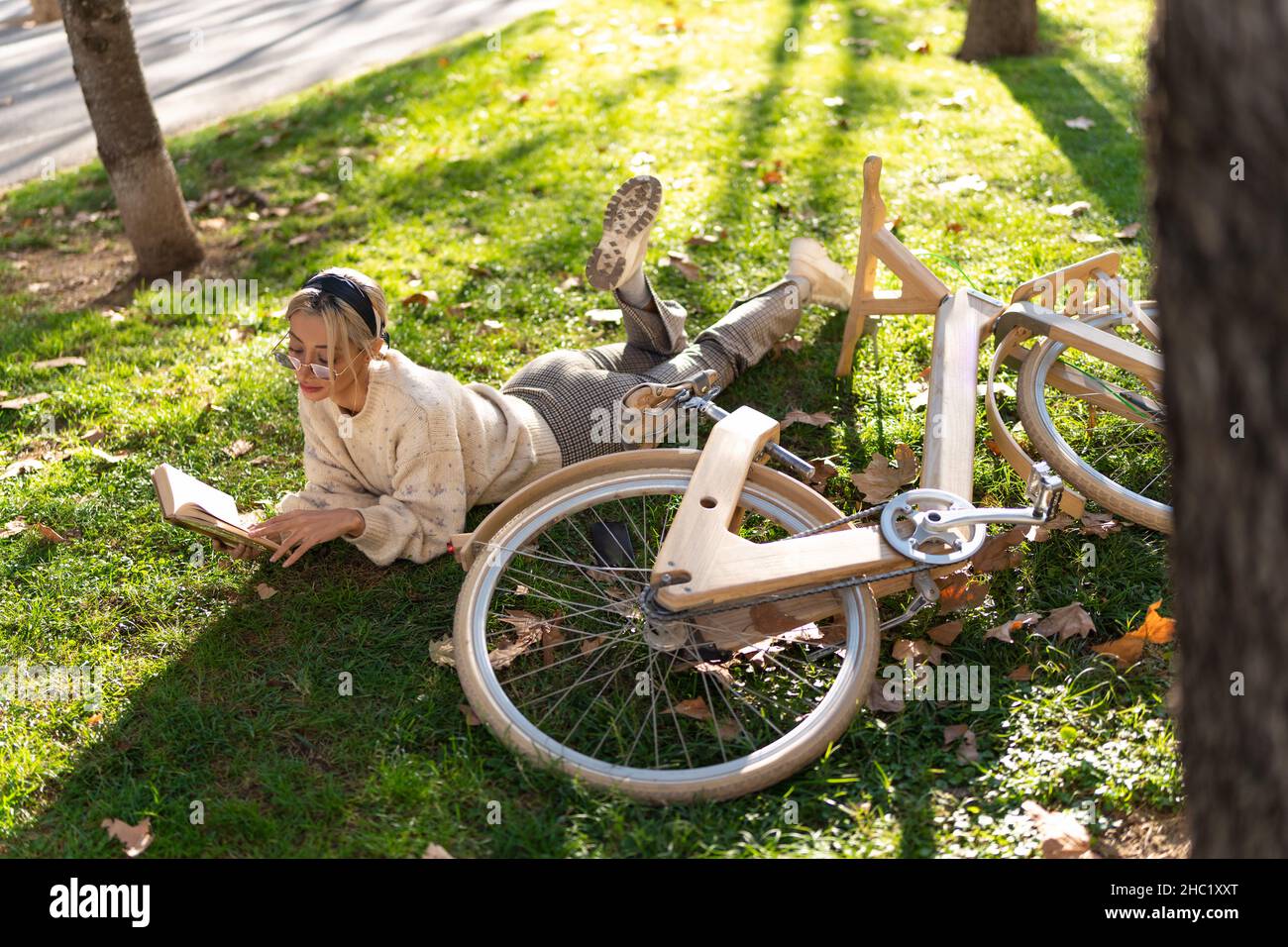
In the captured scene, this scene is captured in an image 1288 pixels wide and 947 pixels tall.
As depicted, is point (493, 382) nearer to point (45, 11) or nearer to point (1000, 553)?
point (1000, 553)

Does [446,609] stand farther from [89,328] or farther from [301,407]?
[89,328]

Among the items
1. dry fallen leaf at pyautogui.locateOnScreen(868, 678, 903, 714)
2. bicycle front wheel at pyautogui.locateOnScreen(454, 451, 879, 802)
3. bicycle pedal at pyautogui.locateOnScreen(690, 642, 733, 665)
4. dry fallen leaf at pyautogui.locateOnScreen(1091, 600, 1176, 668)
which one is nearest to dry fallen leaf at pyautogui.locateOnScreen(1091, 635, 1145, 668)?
dry fallen leaf at pyautogui.locateOnScreen(1091, 600, 1176, 668)

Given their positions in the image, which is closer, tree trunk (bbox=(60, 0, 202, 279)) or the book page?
the book page

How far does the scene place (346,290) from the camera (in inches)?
→ 132

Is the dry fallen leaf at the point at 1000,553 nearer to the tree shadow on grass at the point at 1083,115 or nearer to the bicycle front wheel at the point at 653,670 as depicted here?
the bicycle front wheel at the point at 653,670

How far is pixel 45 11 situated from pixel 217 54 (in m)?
5.03

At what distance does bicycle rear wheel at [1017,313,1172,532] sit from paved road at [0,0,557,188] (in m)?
7.46

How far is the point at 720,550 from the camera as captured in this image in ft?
9.51

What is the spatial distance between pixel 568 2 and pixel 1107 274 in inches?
309

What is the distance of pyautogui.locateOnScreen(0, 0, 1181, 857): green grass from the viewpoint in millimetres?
2830

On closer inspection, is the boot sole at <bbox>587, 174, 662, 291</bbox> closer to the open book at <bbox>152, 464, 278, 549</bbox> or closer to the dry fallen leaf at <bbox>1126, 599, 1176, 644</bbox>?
the open book at <bbox>152, 464, 278, 549</bbox>

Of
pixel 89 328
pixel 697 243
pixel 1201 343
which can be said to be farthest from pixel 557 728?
pixel 89 328
